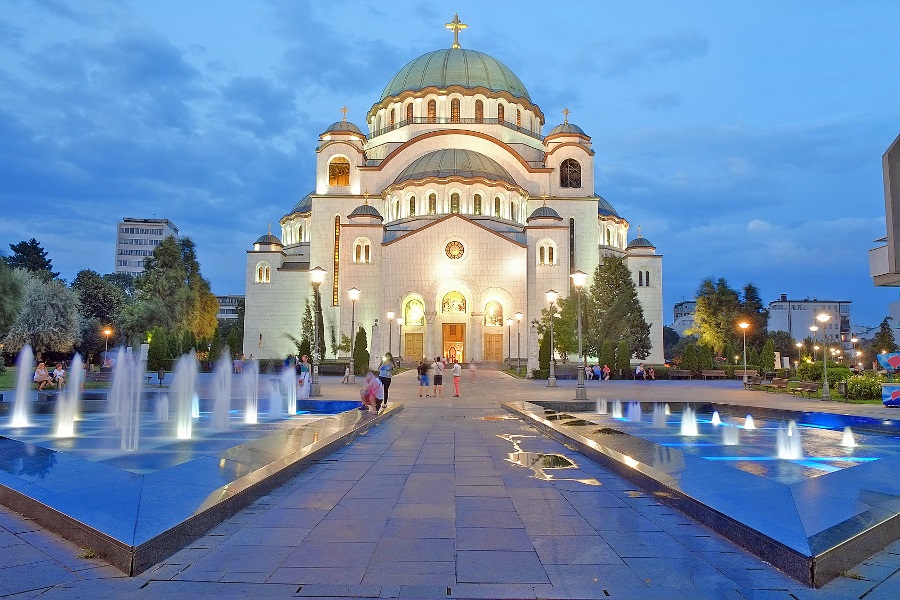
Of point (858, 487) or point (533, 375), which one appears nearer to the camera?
point (858, 487)

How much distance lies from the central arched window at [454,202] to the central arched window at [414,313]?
20.3 feet

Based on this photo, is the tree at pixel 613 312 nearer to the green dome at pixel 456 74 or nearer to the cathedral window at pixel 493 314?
the cathedral window at pixel 493 314

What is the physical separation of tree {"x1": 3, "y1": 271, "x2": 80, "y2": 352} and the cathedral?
1269 centimetres

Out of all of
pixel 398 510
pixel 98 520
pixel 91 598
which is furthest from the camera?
pixel 398 510

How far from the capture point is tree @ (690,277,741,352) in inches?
2291

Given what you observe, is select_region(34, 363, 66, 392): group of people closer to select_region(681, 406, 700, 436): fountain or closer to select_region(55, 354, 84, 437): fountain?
select_region(55, 354, 84, 437): fountain

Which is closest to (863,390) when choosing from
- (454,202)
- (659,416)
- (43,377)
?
(659,416)

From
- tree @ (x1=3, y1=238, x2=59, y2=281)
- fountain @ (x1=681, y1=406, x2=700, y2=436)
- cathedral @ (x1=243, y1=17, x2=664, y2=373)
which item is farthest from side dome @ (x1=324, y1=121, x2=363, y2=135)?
fountain @ (x1=681, y1=406, x2=700, y2=436)

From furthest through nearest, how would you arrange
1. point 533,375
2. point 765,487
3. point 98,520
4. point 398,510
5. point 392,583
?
Result: point 533,375
point 398,510
point 765,487
point 98,520
point 392,583

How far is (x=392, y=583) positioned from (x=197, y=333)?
177 ft

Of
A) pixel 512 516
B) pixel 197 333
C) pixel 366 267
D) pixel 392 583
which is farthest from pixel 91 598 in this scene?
pixel 197 333

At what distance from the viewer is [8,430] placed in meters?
10.9

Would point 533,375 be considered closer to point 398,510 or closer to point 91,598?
point 398,510

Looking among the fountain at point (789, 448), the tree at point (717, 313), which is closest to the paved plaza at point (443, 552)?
→ the fountain at point (789, 448)
